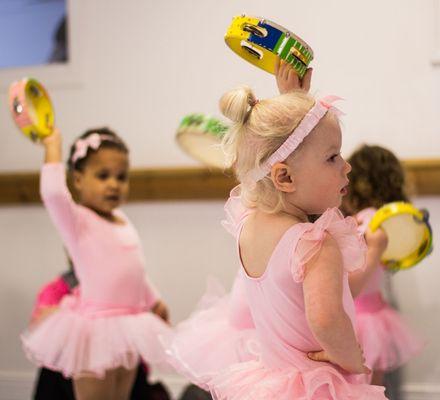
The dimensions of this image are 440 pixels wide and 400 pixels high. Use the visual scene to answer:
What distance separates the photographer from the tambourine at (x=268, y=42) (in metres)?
1.27

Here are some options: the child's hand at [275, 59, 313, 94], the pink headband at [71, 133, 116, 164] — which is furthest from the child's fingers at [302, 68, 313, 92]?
the pink headband at [71, 133, 116, 164]

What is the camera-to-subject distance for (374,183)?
195 centimetres

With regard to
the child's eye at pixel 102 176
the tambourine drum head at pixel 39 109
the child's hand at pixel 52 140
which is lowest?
the child's eye at pixel 102 176

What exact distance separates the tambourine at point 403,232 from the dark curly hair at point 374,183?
0.18 metres

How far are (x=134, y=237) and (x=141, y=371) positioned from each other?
475 mm

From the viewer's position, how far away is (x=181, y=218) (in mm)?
2557

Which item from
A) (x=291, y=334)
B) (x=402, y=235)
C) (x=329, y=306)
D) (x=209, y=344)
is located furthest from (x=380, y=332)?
(x=329, y=306)

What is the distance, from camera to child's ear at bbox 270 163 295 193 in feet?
3.92

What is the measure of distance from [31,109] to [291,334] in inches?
42.2

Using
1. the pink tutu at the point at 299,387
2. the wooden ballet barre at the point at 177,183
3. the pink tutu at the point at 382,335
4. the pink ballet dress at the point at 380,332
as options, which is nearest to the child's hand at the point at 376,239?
the pink ballet dress at the point at 380,332

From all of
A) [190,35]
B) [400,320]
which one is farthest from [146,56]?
[400,320]

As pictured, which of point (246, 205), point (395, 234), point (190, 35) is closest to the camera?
point (246, 205)

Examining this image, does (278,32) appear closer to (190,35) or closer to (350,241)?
(350,241)

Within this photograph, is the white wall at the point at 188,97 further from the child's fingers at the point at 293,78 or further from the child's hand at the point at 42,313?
the child's fingers at the point at 293,78
